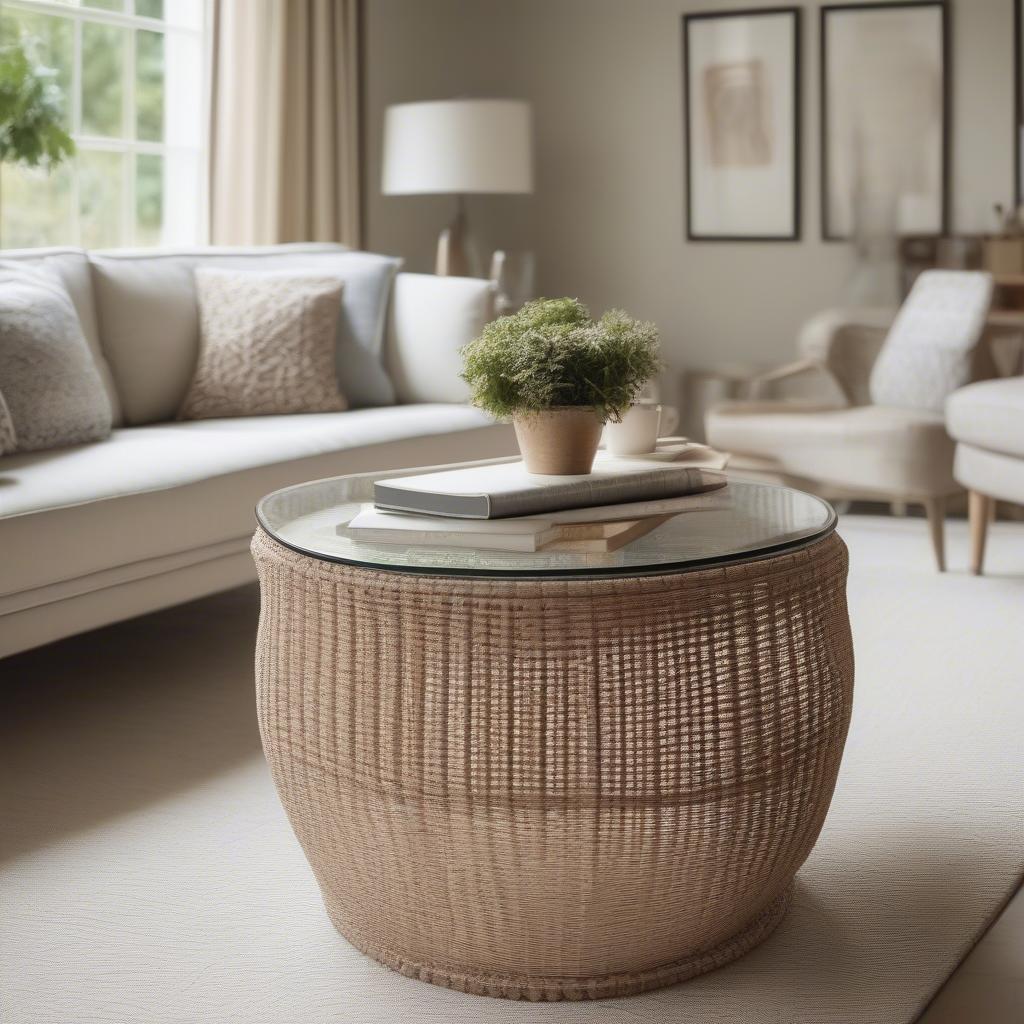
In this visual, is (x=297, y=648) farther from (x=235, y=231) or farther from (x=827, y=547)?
(x=235, y=231)

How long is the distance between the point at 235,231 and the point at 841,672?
3534mm

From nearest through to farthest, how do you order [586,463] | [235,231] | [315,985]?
[315,985]
[586,463]
[235,231]

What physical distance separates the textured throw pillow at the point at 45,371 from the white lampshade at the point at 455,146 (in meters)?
1.99

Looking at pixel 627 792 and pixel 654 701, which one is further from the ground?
pixel 654 701

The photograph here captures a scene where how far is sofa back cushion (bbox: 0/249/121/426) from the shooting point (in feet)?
11.4

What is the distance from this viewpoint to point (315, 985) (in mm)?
1745

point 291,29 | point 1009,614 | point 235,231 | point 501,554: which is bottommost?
point 1009,614

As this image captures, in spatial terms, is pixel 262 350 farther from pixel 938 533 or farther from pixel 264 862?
pixel 938 533

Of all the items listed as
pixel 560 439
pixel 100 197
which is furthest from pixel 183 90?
pixel 560 439

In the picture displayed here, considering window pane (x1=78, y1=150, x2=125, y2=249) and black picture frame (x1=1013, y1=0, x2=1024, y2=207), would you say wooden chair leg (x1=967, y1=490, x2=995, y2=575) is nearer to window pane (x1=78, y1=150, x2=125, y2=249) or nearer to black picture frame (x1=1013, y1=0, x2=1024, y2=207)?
black picture frame (x1=1013, y1=0, x2=1024, y2=207)

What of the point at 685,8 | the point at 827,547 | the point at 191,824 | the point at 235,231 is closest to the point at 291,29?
the point at 235,231

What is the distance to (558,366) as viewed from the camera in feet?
6.19

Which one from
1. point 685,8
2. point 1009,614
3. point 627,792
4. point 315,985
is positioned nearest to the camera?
point 627,792

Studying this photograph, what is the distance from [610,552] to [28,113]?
8.91 ft
